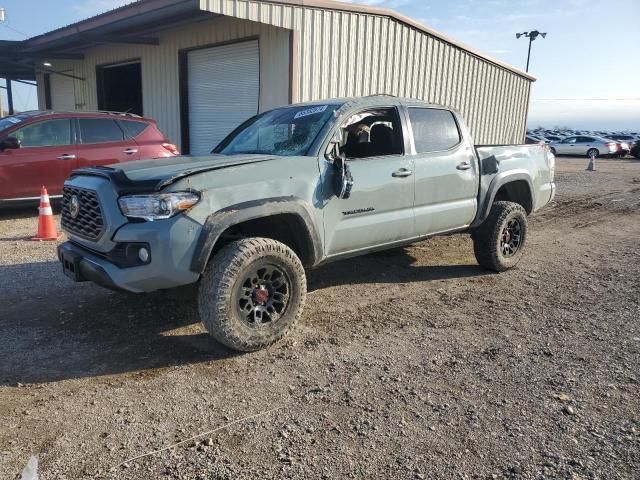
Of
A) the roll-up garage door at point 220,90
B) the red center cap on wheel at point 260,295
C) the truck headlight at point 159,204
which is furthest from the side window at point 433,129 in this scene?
the roll-up garage door at point 220,90

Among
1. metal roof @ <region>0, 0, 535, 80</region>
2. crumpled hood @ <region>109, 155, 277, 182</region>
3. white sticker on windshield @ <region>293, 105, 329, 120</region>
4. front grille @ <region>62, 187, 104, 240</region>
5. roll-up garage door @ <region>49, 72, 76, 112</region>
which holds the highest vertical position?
metal roof @ <region>0, 0, 535, 80</region>

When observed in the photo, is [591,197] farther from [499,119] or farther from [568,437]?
[568,437]

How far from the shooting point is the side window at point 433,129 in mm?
Result: 5164

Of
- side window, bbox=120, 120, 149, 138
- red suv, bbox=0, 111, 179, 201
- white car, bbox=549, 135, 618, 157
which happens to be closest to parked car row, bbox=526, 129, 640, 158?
white car, bbox=549, 135, 618, 157

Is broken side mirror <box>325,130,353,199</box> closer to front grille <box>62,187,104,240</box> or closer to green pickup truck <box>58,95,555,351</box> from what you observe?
green pickup truck <box>58,95,555,351</box>

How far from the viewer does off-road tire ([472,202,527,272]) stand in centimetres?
589

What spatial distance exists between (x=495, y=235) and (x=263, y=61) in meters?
6.64

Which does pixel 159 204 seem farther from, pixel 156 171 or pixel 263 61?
pixel 263 61

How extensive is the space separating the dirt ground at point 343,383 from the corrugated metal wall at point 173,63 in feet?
19.4

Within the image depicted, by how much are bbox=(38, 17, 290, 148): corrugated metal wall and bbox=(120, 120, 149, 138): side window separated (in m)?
2.53

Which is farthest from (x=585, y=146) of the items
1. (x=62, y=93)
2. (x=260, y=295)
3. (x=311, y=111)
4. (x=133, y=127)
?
(x=260, y=295)

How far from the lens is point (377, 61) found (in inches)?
435

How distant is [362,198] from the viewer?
450cm

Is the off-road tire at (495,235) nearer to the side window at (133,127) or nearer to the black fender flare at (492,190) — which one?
the black fender flare at (492,190)
